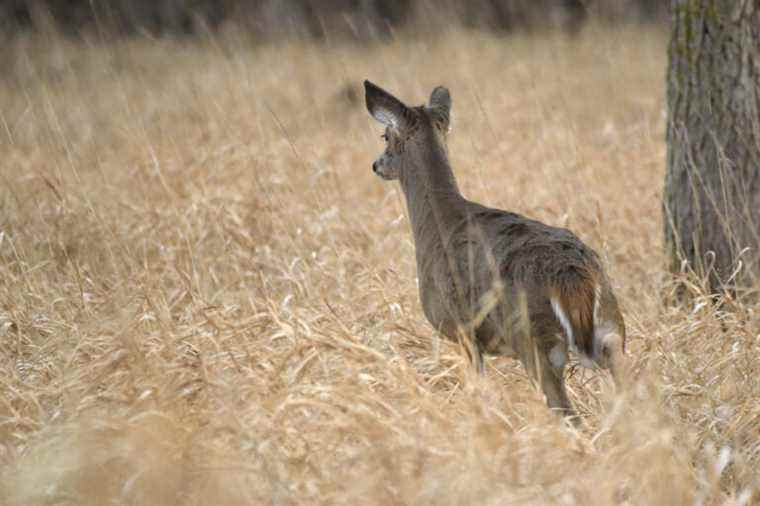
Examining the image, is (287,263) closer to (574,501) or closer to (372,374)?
(372,374)

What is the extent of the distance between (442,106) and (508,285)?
5.08 ft

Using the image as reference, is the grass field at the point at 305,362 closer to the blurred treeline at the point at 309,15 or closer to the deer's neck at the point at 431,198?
the deer's neck at the point at 431,198

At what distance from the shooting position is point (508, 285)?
12.4 ft

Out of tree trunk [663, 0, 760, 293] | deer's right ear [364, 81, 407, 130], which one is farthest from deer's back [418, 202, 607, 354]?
tree trunk [663, 0, 760, 293]

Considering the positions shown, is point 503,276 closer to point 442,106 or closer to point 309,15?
point 442,106

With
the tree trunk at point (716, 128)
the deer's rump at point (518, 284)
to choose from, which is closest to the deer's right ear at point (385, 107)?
the deer's rump at point (518, 284)

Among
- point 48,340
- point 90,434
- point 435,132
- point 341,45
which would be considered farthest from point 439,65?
point 90,434

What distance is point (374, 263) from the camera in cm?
591

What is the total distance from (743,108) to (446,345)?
A: 2124mm

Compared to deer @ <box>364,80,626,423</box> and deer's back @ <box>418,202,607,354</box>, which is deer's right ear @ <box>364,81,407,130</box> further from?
deer's back @ <box>418,202,607,354</box>

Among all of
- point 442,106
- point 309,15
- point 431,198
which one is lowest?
point 309,15

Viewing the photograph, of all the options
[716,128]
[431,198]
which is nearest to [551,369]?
[431,198]

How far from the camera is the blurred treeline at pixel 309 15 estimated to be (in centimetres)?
1611

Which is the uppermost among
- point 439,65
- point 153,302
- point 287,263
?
point 153,302
